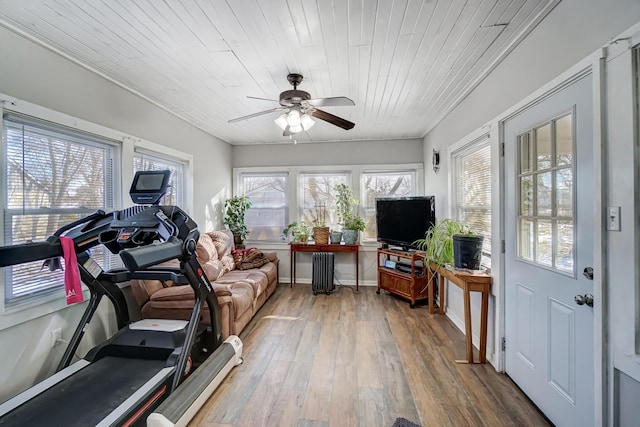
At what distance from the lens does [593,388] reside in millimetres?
1324

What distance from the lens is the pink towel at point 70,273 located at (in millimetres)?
1615

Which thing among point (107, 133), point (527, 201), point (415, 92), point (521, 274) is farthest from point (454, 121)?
point (107, 133)

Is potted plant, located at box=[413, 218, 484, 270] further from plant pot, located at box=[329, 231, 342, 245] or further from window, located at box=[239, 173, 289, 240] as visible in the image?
window, located at box=[239, 173, 289, 240]

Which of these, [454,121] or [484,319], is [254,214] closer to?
[454,121]

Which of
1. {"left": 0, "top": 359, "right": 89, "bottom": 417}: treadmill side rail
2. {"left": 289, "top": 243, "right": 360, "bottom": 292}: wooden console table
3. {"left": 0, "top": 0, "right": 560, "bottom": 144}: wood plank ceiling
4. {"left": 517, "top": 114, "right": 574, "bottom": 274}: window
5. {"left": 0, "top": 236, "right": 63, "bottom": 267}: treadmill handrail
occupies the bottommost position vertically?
{"left": 0, "top": 359, "right": 89, "bottom": 417}: treadmill side rail

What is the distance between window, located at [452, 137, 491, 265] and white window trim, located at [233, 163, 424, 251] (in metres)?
1.31

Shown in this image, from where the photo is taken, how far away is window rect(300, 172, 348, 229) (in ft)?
15.6

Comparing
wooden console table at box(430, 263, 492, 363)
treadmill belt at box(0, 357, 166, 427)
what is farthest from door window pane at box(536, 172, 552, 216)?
treadmill belt at box(0, 357, 166, 427)

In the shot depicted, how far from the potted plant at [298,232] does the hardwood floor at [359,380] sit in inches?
59.6

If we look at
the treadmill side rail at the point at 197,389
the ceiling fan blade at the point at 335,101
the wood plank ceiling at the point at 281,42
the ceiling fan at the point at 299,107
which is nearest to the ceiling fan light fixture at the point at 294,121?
the ceiling fan at the point at 299,107

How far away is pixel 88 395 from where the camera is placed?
5.13 feet

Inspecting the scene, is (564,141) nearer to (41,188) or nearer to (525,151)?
(525,151)

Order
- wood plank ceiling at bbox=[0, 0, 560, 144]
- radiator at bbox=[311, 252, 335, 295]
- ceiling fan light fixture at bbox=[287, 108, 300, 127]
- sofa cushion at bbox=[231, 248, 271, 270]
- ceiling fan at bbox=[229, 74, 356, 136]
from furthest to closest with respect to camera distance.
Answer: radiator at bbox=[311, 252, 335, 295] < sofa cushion at bbox=[231, 248, 271, 270] < ceiling fan light fixture at bbox=[287, 108, 300, 127] < ceiling fan at bbox=[229, 74, 356, 136] < wood plank ceiling at bbox=[0, 0, 560, 144]

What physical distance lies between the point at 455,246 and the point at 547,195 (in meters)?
0.95
